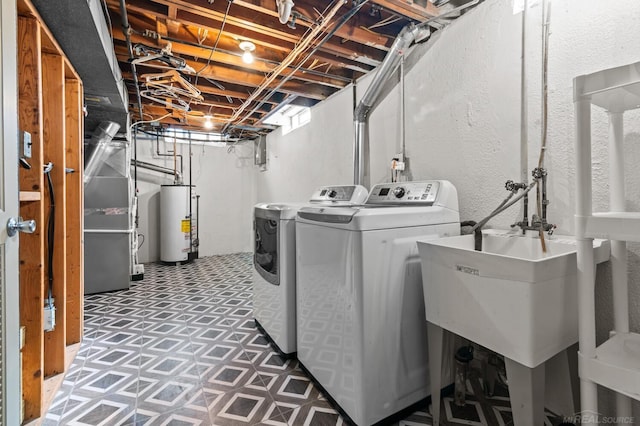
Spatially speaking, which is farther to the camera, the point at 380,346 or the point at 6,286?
the point at 380,346

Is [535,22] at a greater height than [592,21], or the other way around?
[535,22]

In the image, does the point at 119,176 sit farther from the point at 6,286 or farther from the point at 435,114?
the point at 435,114

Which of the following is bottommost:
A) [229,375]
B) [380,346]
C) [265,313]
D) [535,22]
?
[229,375]

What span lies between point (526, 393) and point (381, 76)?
88.8 inches

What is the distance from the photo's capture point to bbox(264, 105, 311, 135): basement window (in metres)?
4.28

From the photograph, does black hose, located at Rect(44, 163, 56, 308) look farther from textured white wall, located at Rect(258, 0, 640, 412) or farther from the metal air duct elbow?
textured white wall, located at Rect(258, 0, 640, 412)

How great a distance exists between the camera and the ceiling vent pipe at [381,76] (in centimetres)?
218

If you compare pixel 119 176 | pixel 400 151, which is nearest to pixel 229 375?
pixel 400 151

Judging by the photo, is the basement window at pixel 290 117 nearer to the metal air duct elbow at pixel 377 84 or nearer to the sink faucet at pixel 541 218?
the metal air duct elbow at pixel 377 84

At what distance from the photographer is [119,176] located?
3.99 m

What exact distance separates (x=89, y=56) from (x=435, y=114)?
96.1 inches

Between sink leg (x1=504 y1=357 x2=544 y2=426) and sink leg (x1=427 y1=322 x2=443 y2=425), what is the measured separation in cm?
35

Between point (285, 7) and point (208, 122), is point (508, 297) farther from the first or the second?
point (208, 122)

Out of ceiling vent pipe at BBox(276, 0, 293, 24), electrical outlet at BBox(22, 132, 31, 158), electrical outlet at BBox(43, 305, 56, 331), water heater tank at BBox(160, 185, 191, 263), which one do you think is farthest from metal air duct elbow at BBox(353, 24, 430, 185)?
water heater tank at BBox(160, 185, 191, 263)
